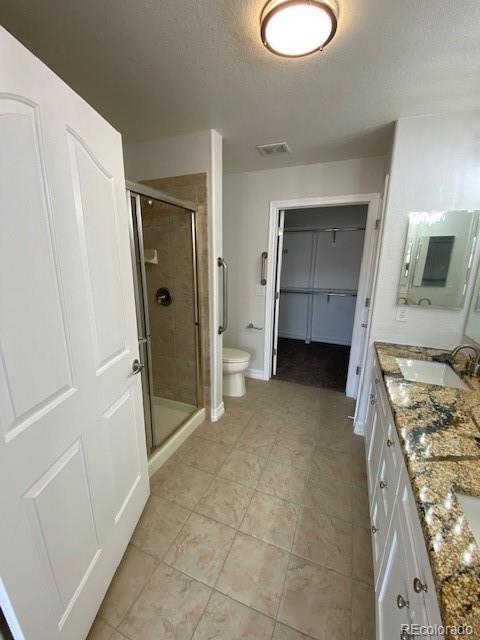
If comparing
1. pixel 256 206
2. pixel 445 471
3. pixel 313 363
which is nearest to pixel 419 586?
pixel 445 471

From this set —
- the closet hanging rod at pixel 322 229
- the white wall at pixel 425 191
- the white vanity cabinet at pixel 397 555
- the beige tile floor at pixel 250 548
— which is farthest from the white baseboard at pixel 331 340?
the white vanity cabinet at pixel 397 555

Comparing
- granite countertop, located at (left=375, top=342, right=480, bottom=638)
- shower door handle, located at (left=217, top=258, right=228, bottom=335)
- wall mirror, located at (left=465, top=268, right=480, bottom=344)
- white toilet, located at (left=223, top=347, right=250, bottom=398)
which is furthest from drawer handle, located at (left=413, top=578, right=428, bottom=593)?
white toilet, located at (left=223, top=347, right=250, bottom=398)

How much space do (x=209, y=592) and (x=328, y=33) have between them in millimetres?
2424

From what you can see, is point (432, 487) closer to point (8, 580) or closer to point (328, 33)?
point (8, 580)

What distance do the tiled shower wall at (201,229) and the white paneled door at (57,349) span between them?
0.95 m

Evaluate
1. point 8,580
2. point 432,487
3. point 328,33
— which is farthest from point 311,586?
point 328,33

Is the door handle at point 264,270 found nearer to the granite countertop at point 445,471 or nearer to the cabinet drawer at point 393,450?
the granite countertop at point 445,471

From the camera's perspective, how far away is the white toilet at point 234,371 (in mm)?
2717

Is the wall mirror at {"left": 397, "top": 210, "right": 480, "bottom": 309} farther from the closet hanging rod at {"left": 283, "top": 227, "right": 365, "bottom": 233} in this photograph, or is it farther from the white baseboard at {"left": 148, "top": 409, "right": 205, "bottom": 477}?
the closet hanging rod at {"left": 283, "top": 227, "right": 365, "bottom": 233}

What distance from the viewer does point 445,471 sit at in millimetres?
785

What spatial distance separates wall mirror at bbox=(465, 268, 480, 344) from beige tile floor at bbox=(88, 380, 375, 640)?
46.2 inches

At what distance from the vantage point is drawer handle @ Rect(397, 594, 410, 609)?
0.70 meters

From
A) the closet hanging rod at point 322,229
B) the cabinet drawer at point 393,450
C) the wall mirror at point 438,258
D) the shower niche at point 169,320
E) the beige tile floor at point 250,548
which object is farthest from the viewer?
the closet hanging rod at point 322,229

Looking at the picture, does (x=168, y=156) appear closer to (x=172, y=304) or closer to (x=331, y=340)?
(x=172, y=304)
